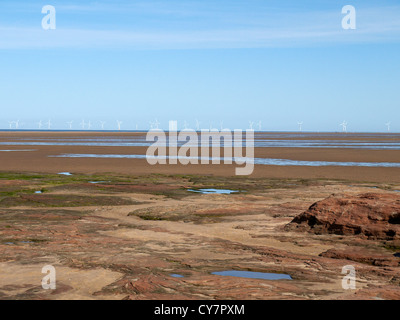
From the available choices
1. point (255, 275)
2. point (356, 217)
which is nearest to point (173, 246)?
point (255, 275)

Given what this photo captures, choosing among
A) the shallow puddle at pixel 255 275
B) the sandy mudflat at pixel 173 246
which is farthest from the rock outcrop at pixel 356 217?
the shallow puddle at pixel 255 275

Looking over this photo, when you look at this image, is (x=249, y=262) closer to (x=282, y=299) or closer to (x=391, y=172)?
(x=282, y=299)

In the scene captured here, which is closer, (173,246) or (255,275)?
(255,275)

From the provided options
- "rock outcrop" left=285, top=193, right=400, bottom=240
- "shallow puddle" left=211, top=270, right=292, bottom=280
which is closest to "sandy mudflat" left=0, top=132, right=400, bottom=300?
"shallow puddle" left=211, top=270, right=292, bottom=280

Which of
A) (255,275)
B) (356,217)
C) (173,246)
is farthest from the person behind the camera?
(356,217)

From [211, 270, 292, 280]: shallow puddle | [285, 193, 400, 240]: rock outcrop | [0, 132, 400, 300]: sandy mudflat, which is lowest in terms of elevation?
[211, 270, 292, 280]: shallow puddle

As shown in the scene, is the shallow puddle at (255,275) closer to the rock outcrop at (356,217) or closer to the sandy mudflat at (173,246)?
the sandy mudflat at (173,246)

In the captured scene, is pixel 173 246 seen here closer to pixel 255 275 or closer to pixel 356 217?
pixel 255 275

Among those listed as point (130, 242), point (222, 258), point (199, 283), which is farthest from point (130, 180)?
point (199, 283)

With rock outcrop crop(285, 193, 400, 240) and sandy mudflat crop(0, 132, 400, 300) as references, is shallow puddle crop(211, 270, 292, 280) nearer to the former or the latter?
sandy mudflat crop(0, 132, 400, 300)
